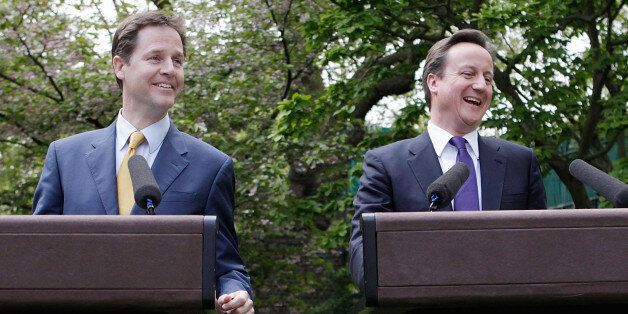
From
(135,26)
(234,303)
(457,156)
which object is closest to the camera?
(234,303)

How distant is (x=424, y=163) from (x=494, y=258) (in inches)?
51.1

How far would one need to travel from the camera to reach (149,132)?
137 inches

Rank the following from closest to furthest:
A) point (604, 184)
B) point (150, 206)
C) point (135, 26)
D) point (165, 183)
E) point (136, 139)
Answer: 1. point (150, 206)
2. point (604, 184)
3. point (165, 183)
4. point (136, 139)
5. point (135, 26)

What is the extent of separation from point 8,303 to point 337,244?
8.70m

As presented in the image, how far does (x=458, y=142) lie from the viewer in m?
3.67

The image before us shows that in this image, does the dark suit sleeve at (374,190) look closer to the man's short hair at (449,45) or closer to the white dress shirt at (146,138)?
the man's short hair at (449,45)

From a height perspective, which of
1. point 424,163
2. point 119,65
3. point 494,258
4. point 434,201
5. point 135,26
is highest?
point 135,26

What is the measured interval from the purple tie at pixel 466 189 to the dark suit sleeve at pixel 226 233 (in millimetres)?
727

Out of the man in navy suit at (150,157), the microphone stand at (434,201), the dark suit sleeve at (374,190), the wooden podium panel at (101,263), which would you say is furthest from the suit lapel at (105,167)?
the microphone stand at (434,201)

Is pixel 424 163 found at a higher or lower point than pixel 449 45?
lower

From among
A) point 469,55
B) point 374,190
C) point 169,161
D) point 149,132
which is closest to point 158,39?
point 149,132

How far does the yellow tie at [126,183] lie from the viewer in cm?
329

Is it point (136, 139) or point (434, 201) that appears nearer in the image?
point (434, 201)

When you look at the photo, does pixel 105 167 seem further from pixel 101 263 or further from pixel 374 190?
pixel 101 263
